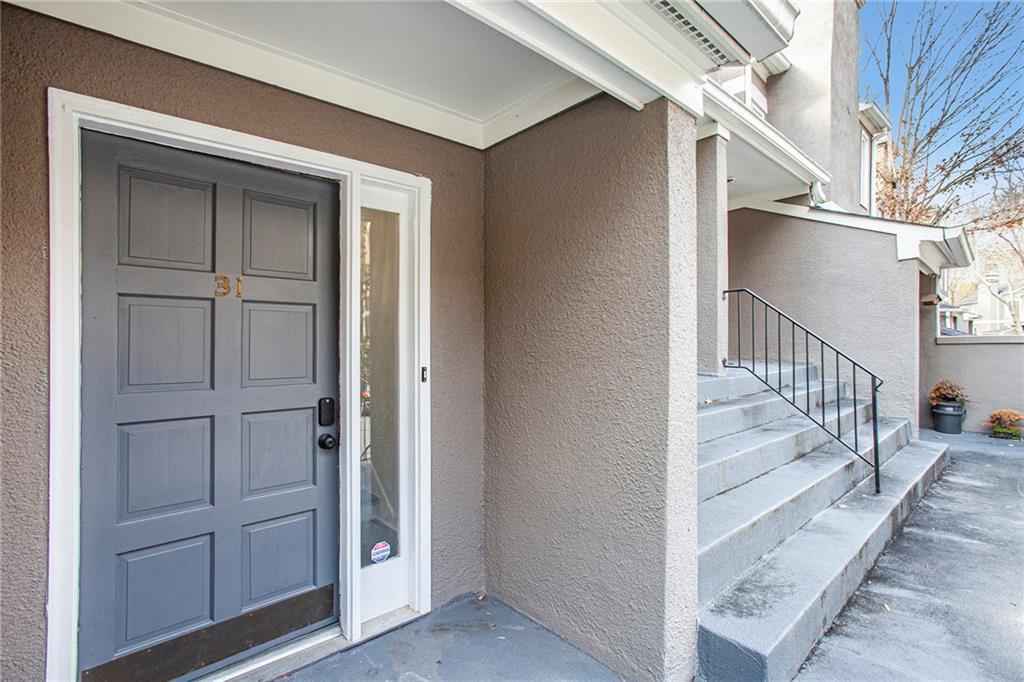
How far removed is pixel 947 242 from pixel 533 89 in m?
5.12

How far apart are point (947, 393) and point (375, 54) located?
27.1 feet

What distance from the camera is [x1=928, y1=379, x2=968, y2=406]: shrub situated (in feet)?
22.0

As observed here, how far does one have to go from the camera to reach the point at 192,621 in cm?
197

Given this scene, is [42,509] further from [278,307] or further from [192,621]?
[278,307]

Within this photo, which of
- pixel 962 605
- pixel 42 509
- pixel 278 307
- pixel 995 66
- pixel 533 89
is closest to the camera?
pixel 42 509

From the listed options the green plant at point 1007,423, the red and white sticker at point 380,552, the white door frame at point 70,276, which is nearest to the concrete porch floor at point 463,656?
the red and white sticker at point 380,552

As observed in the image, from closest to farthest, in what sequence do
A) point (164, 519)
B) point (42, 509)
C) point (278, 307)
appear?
point (42, 509)
point (164, 519)
point (278, 307)

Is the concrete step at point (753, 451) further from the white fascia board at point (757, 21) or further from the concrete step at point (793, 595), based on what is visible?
the white fascia board at point (757, 21)

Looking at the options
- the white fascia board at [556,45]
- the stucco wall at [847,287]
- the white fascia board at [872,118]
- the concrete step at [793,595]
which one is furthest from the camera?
the white fascia board at [872,118]

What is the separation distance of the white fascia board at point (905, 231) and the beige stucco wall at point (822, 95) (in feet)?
2.35

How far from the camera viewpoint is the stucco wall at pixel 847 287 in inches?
205

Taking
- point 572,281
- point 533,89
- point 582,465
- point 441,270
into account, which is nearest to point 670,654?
point 582,465

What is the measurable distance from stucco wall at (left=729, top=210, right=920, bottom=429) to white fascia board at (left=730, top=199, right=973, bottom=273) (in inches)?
3.0

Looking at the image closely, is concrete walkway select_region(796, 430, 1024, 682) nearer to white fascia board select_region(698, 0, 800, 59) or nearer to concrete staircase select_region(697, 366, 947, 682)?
concrete staircase select_region(697, 366, 947, 682)
